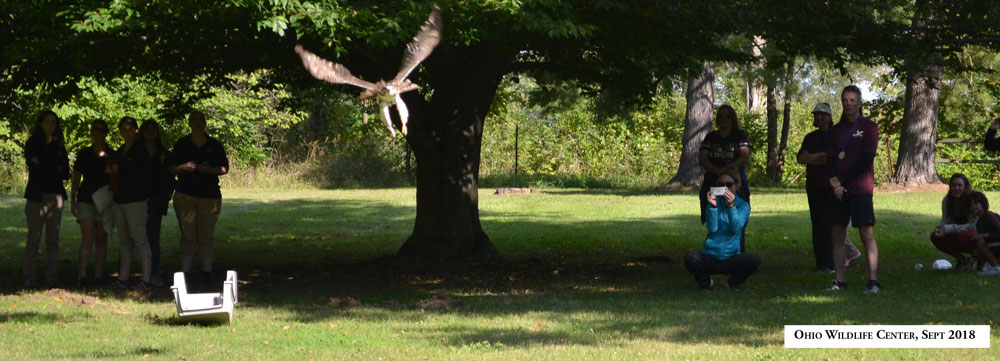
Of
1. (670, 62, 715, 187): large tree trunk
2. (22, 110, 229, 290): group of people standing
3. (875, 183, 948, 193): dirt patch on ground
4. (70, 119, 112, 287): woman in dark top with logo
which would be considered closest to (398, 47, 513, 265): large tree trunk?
(22, 110, 229, 290): group of people standing

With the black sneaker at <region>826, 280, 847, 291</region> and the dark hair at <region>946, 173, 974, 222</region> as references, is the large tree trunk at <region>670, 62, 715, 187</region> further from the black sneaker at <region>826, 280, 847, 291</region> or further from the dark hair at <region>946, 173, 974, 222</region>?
the black sneaker at <region>826, 280, 847, 291</region>

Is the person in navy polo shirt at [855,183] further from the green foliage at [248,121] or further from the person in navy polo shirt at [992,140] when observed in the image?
the green foliage at [248,121]

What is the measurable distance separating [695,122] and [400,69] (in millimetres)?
22585

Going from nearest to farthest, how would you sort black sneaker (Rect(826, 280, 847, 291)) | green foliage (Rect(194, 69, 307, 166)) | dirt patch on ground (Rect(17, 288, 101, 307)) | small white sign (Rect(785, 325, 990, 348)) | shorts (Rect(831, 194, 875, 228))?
1. small white sign (Rect(785, 325, 990, 348))
2. shorts (Rect(831, 194, 875, 228))
3. dirt patch on ground (Rect(17, 288, 101, 307))
4. black sneaker (Rect(826, 280, 847, 291))
5. green foliage (Rect(194, 69, 307, 166))

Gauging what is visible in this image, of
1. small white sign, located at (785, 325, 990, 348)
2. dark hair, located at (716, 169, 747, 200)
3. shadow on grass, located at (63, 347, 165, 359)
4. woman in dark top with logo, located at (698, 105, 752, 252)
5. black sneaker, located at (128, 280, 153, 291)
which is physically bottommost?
shadow on grass, located at (63, 347, 165, 359)

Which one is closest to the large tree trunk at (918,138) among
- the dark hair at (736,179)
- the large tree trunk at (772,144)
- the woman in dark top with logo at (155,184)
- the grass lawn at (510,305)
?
the large tree trunk at (772,144)

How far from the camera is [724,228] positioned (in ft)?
29.0

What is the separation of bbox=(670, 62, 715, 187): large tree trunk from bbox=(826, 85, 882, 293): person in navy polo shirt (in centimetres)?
2070

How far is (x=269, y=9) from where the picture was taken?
25.7ft

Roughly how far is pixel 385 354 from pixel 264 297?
3.45m

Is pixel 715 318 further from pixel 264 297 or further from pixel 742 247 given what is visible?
pixel 264 297

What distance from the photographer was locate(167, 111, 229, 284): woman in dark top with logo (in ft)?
32.5

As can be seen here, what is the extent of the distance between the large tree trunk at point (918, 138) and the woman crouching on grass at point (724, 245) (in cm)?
1734

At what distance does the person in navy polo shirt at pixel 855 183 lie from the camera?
8484 millimetres
